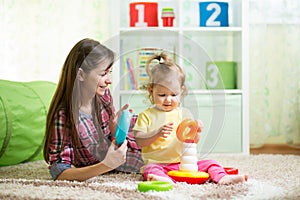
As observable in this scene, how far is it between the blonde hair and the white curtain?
128 centimetres

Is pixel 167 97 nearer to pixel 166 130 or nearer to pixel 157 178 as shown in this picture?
pixel 166 130

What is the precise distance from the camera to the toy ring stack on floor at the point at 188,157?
4.99ft

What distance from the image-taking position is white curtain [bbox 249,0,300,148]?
2709mm

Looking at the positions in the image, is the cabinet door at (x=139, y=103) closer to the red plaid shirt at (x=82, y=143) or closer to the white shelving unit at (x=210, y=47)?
the red plaid shirt at (x=82, y=143)

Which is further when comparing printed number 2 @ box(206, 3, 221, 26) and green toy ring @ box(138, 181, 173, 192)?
printed number 2 @ box(206, 3, 221, 26)

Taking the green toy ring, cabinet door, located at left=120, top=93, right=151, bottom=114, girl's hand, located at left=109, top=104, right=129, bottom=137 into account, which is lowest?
the green toy ring

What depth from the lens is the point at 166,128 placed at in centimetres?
152

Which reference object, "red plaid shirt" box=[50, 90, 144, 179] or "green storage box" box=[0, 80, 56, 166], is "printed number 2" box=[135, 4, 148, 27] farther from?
"red plaid shirt" box=[50, 90, 144, 179]

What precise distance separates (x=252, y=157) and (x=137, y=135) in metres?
0.85

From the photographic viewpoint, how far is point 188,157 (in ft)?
5.03

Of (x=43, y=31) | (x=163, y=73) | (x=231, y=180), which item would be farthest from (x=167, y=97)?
(x=43, y=31)

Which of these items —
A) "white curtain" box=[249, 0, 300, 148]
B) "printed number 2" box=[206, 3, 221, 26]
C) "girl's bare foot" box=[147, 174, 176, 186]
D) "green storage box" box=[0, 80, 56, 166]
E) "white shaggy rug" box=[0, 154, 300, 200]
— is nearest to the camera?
"white shaggy rug" box=[0, 154, 300, 200]

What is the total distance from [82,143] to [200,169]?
0.36m

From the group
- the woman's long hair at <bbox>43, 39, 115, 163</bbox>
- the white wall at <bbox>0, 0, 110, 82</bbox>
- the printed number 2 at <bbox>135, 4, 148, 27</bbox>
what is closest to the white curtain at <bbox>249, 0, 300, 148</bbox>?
the printed number 2 at <bbox>135, 4, 148, 27</bbox>
